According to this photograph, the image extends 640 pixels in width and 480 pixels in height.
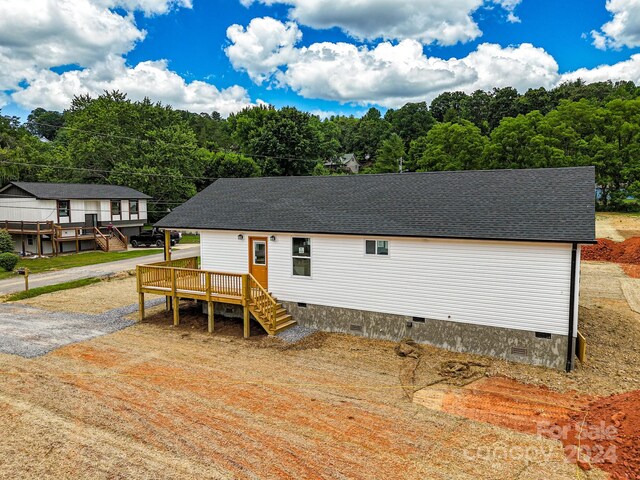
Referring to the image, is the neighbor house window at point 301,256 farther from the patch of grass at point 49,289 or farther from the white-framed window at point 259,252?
the patch of grass at point 49,289

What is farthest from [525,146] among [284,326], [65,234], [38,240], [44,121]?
[44,121]

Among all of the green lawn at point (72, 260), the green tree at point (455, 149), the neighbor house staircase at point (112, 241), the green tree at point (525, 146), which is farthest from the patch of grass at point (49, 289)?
the green tree at point (525, 146)

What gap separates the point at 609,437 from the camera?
6875mm

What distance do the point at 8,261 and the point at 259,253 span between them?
60.3 ft

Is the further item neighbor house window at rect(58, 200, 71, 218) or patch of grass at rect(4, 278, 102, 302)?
neighbor house window at rect(58, 200, 71, 218)

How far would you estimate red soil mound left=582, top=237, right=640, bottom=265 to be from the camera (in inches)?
1008

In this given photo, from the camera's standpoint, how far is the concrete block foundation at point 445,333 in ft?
33.6

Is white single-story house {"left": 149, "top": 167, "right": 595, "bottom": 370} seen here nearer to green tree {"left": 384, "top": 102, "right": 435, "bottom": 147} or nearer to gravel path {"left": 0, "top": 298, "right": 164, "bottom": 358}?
gravel path {"left": 0, "top": 298, "right": 164, "bottom": 358}

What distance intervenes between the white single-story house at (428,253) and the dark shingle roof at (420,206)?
0.04m

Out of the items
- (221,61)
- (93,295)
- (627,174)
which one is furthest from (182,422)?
(627,174)

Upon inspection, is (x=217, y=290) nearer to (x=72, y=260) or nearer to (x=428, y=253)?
(x=428, y=253)

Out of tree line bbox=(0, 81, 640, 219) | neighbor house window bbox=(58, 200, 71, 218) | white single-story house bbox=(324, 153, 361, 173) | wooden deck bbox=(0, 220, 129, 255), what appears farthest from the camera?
white single-story house bbox=(324, 153, 361, 173)

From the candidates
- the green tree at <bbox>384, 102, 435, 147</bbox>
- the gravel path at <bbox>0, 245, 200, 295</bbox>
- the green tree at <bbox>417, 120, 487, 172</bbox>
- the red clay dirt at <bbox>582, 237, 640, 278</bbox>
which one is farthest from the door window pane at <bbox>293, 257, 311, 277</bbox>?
the green tree at <bbox>384, 102, 435, 147</bbox>

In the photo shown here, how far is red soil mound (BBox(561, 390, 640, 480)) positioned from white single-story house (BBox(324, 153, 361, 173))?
59289 mm
